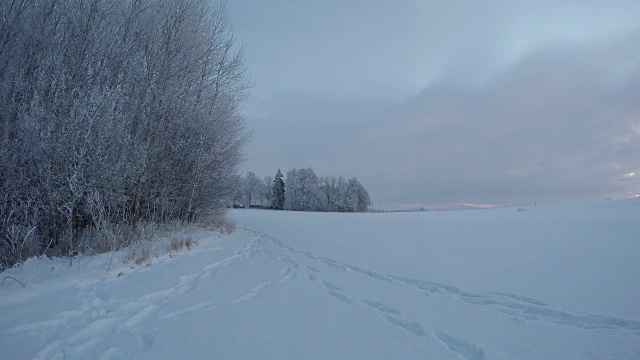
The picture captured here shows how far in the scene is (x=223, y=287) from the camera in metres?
3.88

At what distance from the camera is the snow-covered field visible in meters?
2.18

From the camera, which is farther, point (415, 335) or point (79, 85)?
point (79, 85)

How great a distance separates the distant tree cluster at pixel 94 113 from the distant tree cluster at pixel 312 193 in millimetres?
48765

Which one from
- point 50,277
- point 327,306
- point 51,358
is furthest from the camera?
point 50,277

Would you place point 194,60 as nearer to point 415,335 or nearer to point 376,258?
point 376,258

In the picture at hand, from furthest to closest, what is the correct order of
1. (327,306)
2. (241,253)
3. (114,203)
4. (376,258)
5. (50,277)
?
1. (241,253)
2. (114,203)
3. (376,258)
4. (50,277)
5. (327,306)

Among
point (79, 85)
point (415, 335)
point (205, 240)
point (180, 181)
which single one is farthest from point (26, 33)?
point (415, 335)

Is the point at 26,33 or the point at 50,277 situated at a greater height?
the point at 26,33

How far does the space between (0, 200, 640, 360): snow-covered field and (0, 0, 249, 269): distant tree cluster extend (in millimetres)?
1330

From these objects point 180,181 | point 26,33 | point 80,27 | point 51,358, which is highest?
point 80,27

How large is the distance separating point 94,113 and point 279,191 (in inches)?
2210

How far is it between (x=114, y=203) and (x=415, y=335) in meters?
6.46

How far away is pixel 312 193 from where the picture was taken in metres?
59.1

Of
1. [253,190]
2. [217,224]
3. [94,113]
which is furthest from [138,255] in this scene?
[253,190]
